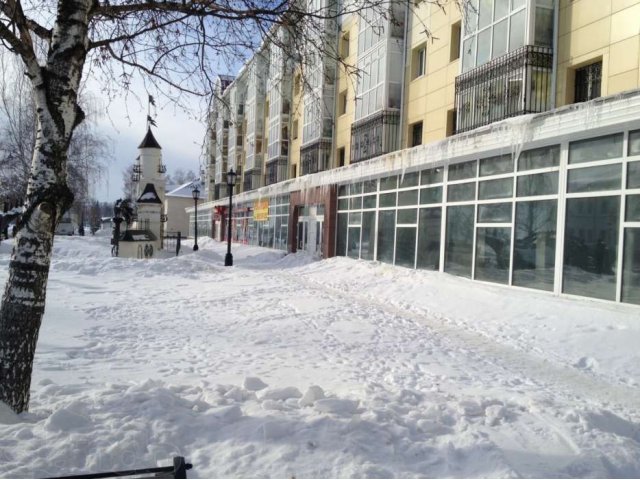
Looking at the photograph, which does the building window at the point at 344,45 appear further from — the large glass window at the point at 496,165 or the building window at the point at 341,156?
the large glass window at the point at 496,165

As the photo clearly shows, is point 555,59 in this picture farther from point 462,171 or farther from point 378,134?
point 378,134

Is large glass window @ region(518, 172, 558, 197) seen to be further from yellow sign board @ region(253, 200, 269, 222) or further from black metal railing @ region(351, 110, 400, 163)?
yellow sign board @ region(253, 200, 269, 222)

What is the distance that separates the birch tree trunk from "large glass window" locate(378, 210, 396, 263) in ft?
41.6

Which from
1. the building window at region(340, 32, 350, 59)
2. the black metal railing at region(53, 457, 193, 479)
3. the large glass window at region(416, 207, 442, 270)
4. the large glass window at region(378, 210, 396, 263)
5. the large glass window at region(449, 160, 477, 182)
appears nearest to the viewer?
the black metal railing at region(53, 457, 193, 479)

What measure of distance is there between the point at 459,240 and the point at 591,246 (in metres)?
3.82

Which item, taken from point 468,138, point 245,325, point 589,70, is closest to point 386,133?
point 468,138

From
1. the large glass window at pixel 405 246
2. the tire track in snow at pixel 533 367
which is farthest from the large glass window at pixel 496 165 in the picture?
the tire track in snow at pixel 533 367

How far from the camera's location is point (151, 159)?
31859 mm

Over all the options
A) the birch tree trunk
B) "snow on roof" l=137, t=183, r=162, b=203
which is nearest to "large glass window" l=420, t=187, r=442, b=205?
the birch tree trunk

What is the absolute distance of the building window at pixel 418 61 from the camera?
1619 centimetres

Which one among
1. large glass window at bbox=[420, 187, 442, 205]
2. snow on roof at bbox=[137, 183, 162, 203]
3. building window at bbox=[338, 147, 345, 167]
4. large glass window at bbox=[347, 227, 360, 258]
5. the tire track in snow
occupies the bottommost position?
the tire track in snow

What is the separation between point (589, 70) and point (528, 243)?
4040 millimetres

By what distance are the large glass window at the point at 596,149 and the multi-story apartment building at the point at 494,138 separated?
0.02m

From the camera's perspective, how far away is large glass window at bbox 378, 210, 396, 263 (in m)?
15.6
